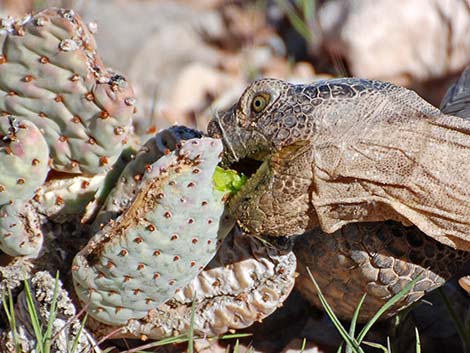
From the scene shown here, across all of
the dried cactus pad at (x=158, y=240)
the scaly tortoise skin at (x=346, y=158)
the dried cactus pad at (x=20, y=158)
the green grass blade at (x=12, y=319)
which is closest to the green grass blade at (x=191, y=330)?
the dried cactus pad at (x=158, y=240)

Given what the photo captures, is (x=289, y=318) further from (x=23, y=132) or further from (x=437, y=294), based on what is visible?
(x=23, y=132)

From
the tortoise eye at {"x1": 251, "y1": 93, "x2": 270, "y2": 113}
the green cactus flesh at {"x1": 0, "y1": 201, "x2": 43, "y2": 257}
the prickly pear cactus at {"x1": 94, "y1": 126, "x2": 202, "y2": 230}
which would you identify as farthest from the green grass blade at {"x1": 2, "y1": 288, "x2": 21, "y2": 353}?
the tortoise eye at {"x1": 251, "y1": 93, "x2": 270, "y2": 113}

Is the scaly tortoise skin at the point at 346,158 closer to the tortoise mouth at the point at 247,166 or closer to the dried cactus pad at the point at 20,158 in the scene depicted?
the tortoise mouth at the point at 247,166

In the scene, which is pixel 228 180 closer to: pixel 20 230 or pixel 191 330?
pixel 191 330

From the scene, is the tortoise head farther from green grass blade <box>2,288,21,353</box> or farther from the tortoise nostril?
green grass blade <box>2,288,21,353</box>

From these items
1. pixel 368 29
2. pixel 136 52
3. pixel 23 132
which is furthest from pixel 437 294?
pixel 136 52

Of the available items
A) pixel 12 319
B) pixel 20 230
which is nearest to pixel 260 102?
pixel 20 230
